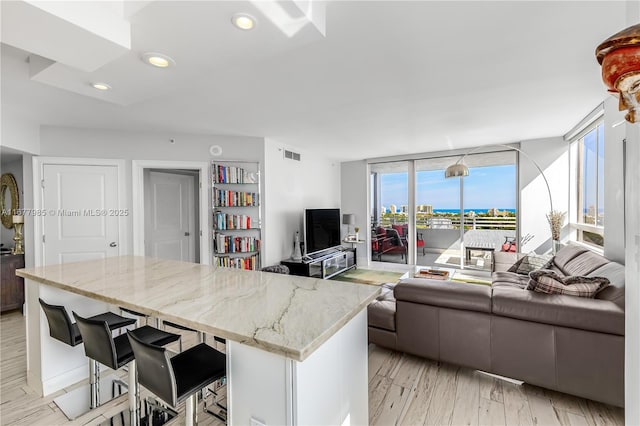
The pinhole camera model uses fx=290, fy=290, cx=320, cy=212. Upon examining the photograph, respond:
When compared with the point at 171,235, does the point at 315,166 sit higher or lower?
higher

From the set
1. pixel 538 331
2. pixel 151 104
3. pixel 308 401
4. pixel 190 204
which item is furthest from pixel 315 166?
pixel 308 401

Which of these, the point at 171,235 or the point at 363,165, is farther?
the point at 363,165

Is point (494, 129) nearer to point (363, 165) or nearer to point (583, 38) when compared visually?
point (583, 38)

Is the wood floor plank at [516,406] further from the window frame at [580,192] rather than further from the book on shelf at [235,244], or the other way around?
the book on shelf at [235,244]

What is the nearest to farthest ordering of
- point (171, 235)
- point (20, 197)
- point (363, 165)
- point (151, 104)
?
point (151, 104) → point (20, 197) → point (171, 235) → point (363, 165)

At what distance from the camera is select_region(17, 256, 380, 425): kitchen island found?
3.47ft

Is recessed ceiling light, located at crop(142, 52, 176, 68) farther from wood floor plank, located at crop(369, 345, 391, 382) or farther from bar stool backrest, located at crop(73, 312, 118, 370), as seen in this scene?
wood floor plank, located at crop(369, 345, 391, 382)

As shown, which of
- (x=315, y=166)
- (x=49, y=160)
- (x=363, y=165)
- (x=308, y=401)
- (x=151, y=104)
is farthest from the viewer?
(x=363, y=165)

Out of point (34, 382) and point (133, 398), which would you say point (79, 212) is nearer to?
point (34, 382)

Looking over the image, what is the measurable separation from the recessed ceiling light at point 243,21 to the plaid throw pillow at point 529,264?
4.38 meters

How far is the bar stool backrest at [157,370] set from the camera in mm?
1168

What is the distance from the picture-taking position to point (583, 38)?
2.04 meters

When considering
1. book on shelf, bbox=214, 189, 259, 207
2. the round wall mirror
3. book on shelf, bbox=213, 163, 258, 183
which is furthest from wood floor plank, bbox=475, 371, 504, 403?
the round wall mirror

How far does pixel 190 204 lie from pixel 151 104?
9.31 ft
